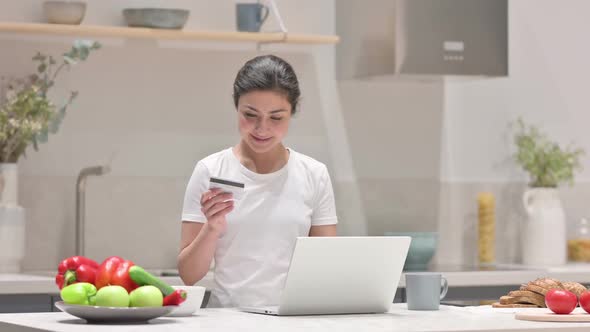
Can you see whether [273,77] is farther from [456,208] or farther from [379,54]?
[456,208]

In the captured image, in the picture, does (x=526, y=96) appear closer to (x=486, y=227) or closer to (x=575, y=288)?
(x=486, y=227)

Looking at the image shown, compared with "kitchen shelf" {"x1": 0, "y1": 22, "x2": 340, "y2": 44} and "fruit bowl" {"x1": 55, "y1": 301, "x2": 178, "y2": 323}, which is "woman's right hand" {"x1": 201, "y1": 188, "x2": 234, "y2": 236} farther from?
"kitchen shelf" {"x1": 0, "y1": 22, "x2": 340, "y2": 44}

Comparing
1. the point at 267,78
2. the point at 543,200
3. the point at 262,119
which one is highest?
the point at 267,78

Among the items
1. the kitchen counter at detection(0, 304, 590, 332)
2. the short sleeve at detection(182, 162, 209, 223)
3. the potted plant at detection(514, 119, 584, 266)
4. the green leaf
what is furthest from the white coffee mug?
the potted plant at detection(514, 119, 584, 266)

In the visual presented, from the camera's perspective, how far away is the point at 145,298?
2238 millimetres

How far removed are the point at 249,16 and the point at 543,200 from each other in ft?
Answer: 4.92

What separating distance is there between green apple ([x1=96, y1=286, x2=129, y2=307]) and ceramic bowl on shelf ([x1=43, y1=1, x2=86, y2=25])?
7.49 feet

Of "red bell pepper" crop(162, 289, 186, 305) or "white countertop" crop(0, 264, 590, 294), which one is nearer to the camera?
"red bell pepper" crop(162, 289, 186, 305)

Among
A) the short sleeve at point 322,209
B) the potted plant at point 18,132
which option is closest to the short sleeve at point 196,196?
the short sleeve at point 322,209

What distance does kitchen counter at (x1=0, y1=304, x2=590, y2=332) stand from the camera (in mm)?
2168

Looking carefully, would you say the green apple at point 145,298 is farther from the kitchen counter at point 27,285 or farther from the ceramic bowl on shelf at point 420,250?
the ceramic bowl on shelf at point 420,250

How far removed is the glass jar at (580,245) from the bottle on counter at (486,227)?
408mm

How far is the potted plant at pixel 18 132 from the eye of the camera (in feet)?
13.5

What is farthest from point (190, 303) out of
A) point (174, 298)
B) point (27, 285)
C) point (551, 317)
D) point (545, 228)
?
point (545, 228)
